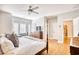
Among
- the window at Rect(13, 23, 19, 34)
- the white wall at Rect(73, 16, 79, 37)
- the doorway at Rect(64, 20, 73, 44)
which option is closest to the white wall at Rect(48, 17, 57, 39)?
the doorway at Rect(64, 20, 73, 44)

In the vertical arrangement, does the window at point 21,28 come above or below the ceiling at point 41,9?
below

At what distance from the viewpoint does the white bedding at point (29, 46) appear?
74.4 inches

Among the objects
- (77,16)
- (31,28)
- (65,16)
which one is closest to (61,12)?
(65,16)

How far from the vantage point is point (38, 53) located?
198cm

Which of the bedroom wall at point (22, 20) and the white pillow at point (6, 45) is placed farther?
the bedroom wall at point (22, 20)

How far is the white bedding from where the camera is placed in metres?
1.89

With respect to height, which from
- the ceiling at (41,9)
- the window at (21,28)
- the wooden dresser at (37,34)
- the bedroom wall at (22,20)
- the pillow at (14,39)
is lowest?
the pillow at (14,39)

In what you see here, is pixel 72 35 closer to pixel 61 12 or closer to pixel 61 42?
pixel 61 42

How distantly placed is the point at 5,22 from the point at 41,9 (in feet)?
2.41

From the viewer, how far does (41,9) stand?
1948mm

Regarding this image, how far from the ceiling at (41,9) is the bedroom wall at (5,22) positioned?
10 cm

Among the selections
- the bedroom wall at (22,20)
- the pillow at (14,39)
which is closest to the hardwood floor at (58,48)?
the bedroom wall at (22,20)

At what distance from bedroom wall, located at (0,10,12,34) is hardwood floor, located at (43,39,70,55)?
852mm

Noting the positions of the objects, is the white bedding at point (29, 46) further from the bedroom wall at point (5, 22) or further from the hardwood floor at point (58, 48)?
the bedroom wall at point (5, 22)
